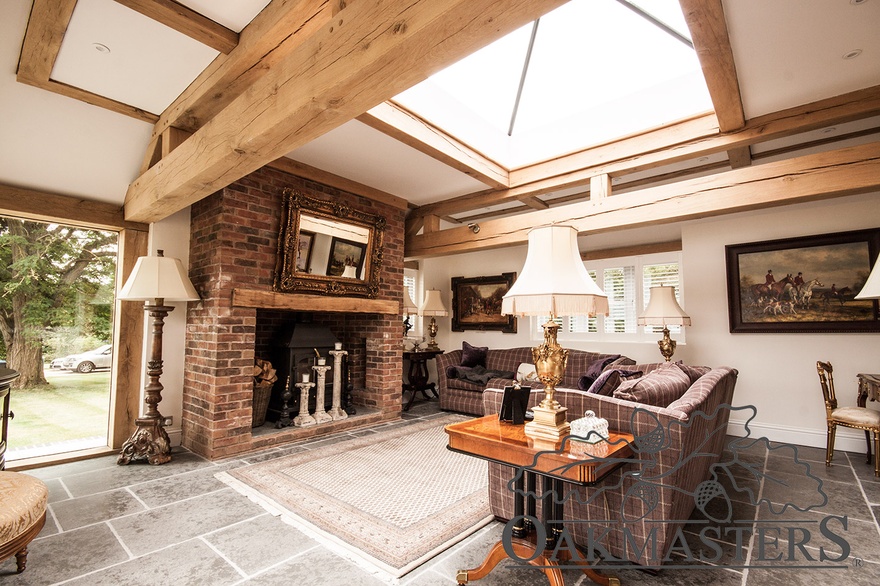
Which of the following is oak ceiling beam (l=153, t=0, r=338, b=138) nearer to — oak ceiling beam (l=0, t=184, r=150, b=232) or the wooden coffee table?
oak ceiling beam (l=0, t=184, r=150, b=232)

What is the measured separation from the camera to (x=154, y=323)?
3.55 metres

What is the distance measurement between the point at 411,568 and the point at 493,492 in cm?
68

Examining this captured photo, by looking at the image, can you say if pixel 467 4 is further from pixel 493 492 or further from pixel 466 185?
pixel 466 185

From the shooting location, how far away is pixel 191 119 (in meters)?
3.15

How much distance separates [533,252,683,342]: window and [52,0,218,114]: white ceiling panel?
4.45 m

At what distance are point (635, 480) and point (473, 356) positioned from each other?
4.05m

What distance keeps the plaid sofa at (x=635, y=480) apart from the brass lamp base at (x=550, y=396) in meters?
0.26

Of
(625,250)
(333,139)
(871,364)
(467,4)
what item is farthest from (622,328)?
(467,4)

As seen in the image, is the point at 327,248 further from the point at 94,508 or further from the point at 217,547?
the point at 217,547

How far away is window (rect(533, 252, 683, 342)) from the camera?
5.37m

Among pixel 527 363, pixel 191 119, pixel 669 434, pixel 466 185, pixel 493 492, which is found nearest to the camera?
pixel 669 434

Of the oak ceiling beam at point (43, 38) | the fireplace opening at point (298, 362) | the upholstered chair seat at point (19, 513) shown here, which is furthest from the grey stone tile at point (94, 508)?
the oak ceiling beam at point (43, 38)

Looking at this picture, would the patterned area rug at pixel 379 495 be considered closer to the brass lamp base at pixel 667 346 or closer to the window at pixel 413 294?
the brass lamp base at pixel 667 346

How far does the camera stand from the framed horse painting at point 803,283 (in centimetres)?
405
